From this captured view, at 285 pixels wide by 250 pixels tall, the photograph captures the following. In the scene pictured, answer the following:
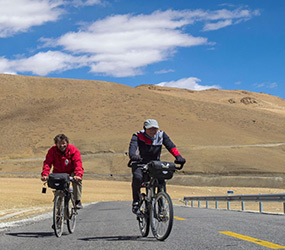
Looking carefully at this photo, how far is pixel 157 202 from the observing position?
7828 mm

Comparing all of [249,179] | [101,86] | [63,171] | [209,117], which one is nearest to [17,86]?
[101,86]

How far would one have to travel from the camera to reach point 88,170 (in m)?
84.6

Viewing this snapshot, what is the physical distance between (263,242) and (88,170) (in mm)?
78572

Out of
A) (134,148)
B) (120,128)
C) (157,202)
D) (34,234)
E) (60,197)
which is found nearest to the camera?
(157,202)

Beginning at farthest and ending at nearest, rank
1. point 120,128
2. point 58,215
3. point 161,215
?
point 120,128 → point 58,215 → point 161,215

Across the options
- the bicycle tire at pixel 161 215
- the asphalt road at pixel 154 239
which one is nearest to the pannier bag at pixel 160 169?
the bicycle tire at pixel 161 215

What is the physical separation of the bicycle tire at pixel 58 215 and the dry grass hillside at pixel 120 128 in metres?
60.1

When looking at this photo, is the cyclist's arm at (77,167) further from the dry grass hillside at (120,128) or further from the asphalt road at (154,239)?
the dry grass hillside at (120,128)

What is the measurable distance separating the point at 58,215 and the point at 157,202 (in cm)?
198

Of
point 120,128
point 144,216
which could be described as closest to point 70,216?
point 144,216

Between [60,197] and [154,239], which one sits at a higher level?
[60,197]

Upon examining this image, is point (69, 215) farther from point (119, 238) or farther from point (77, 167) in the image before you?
point (119, 238)

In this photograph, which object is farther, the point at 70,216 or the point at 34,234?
the point at 34,234

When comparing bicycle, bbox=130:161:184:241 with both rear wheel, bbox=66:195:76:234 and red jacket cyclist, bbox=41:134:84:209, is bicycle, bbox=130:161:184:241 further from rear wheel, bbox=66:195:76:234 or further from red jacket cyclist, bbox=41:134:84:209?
rear wheel, bbox=66:195:76:234
